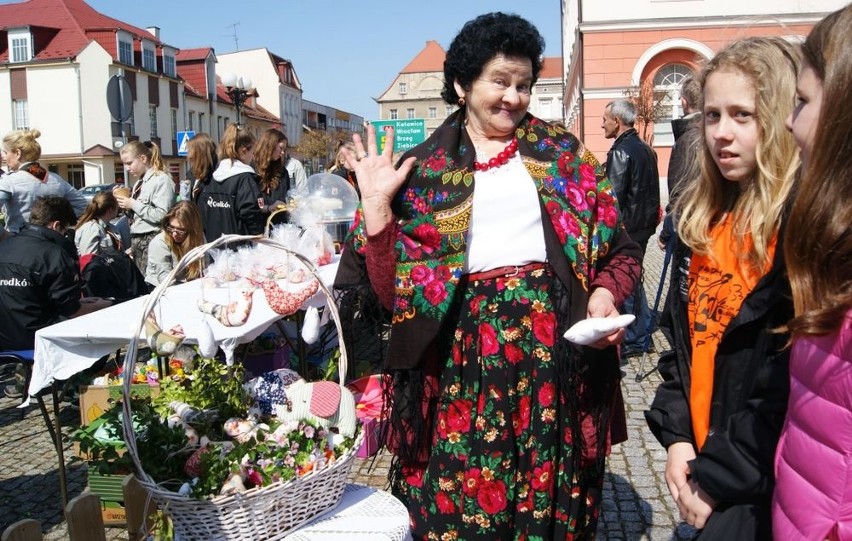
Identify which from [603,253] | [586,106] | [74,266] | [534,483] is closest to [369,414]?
[534,483]

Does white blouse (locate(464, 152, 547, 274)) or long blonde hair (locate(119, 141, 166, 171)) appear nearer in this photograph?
white blouse (locate(464, 152, 547, 274))

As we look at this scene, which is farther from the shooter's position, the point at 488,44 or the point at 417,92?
the point at 417,92

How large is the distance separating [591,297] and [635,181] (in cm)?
388

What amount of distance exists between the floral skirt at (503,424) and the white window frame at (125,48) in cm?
3822

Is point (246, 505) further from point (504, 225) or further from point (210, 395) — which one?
point (504, 225)

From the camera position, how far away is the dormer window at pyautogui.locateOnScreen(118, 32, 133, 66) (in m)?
36.3

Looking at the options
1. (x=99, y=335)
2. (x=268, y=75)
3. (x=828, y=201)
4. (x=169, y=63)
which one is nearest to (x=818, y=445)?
(x=828, y=201)

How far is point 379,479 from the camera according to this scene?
4.09 m

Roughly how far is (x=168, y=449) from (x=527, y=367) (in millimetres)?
1031

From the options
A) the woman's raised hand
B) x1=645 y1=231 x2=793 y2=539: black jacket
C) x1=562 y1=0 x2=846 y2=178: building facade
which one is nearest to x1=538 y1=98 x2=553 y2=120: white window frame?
x1=562 y1=0 x2=846 y2=178: building facade

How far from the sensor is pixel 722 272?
1.70 meters

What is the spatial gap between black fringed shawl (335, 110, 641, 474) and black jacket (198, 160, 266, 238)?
408cm

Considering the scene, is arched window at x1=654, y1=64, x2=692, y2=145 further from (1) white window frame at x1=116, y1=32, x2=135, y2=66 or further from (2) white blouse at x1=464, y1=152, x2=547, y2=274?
(1) white window frame at x1=116, y1=32, x2=135, y2=66

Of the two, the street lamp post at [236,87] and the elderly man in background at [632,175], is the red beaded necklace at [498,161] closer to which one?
the elderly man in background at [632,175]
